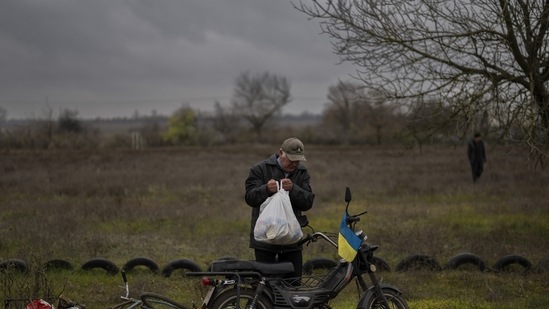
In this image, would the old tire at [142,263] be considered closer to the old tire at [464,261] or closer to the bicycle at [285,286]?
the bicycle at [285,286]

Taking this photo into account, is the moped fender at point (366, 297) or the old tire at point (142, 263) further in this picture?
the old tire at point (142, 263)

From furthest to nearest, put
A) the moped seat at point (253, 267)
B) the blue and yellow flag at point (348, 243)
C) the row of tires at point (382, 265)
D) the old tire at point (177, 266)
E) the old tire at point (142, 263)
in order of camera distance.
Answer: the old tire at point (142, 263) < the row of tires at point (382, 265) < the old tire at point (177, 266) < the blue and yellow flag at point (348, 243) < the moped seat at point (253, 267)

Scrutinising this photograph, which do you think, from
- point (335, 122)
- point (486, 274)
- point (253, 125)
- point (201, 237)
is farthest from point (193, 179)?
point (253, 125)

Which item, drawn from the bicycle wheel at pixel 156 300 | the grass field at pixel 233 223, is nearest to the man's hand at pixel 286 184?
the bicycle wheel at pixel 156 300

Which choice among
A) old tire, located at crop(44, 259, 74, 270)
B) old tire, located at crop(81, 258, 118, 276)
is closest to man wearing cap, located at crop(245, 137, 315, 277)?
old tire, located at crop(81, 258, 118, 276)

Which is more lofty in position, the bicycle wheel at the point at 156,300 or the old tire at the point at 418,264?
the bicycle wheel at the point at 156,300

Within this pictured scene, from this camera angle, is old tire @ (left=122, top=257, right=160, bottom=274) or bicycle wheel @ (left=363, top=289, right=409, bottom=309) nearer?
bicycle wheel @ (left=363, top=289, right=409, bottom=309)

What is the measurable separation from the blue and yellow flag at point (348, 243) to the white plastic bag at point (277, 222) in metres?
0.52

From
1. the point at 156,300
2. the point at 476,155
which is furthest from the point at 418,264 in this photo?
the point at 476,155

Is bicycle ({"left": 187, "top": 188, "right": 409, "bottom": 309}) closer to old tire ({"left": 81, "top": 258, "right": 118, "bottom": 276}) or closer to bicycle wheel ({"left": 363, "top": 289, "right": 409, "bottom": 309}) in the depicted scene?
bicycle wheel ({"left": 363, "top": 289, "right": 409, "bottom": 309})

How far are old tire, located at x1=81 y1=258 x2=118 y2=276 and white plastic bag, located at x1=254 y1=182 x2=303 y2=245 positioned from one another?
4.51 meters

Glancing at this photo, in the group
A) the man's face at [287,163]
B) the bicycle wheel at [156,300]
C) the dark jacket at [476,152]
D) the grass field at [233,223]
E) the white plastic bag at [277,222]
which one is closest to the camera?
the bicycle wheel at [156,300]

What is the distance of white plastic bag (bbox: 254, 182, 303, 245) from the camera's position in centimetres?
670

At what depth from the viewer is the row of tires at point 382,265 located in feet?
34.8
